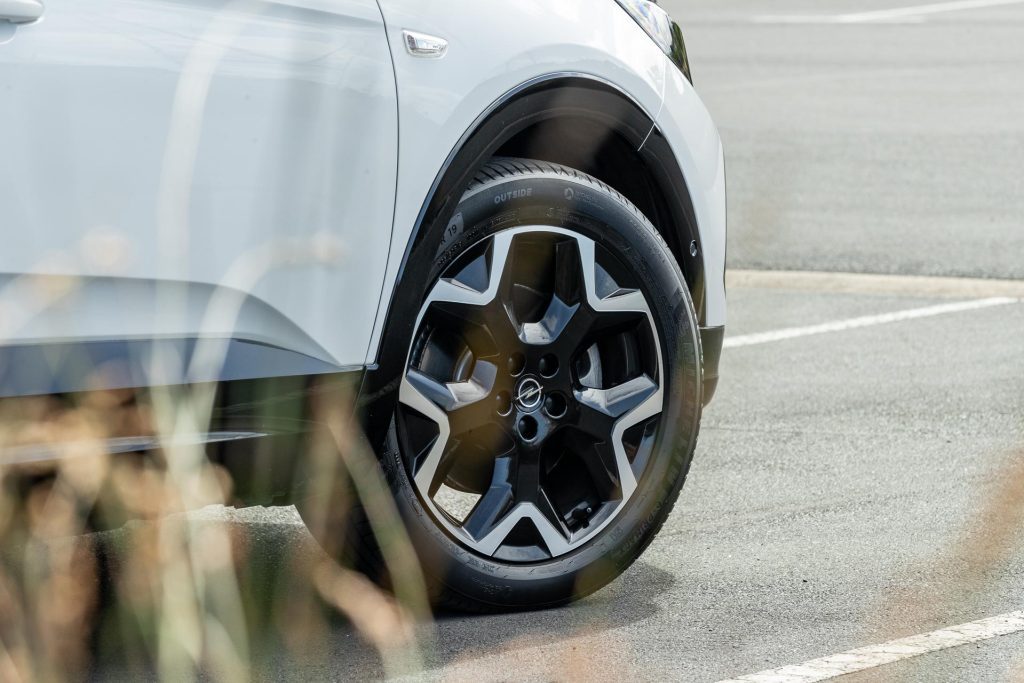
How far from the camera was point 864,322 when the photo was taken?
661 cm

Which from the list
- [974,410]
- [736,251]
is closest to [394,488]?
[974,410]

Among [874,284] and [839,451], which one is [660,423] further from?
[874,284]

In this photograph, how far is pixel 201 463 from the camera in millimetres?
3092

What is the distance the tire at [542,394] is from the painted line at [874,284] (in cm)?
361

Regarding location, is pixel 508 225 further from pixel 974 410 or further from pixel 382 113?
pixel 974 410

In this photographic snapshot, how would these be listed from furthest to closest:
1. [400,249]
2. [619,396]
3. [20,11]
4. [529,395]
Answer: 1. [619,396]
2. [529,395]
3. [400,249]
4. [20,11]

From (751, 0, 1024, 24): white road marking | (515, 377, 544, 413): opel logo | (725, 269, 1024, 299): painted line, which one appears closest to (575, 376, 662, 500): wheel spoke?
(515, 377, 544, 413): opel logo

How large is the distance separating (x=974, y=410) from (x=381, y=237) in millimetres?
2747

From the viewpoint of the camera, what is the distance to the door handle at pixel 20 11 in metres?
2.77

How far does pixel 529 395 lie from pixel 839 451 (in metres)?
1.62

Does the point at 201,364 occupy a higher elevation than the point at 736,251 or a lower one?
higher

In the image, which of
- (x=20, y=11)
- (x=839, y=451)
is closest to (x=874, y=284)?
(x=839, y=451)

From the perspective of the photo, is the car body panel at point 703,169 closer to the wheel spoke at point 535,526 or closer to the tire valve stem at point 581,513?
the tire valve stem at point 581,513

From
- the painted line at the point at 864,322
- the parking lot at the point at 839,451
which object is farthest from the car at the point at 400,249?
the painted line at the point at 864,322
